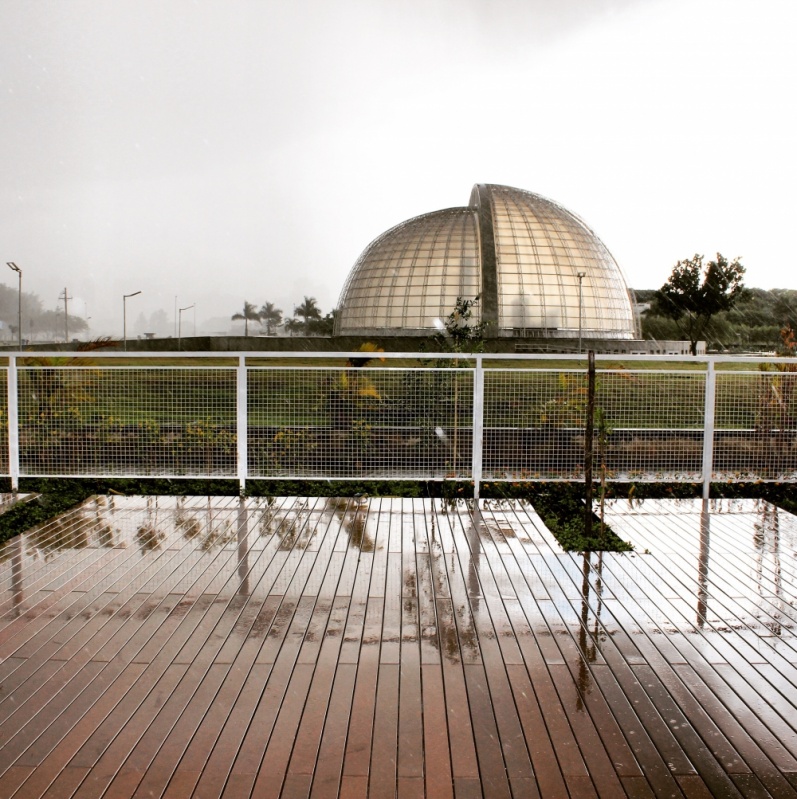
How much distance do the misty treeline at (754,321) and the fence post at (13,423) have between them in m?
19.4

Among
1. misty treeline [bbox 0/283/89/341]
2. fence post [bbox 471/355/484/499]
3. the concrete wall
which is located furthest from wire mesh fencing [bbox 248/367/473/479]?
misty treeline [bbox 0/283/89/341]

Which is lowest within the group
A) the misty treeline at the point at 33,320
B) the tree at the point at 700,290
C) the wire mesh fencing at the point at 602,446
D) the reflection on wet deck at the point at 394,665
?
the reflection on wet deck at the point at 394,665

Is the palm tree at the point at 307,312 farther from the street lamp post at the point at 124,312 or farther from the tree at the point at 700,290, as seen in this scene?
the tree at the point at 700,290

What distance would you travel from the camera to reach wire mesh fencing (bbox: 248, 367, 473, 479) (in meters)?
6.98

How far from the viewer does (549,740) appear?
2.50 metres

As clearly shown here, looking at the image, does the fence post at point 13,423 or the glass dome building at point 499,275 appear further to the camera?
the glass dome building at point 499,275

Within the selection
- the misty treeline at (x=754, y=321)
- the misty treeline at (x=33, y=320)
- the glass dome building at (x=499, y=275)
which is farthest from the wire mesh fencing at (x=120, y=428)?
the glass dome building at (x=499, y=275)

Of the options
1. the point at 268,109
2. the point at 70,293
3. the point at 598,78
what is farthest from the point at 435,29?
the point at 70,293

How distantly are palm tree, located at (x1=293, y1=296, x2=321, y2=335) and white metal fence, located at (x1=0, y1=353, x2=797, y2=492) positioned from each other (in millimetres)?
15144

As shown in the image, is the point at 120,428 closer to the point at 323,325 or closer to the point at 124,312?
the point at 124,312

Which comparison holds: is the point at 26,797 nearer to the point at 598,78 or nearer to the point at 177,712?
the point at 177,712

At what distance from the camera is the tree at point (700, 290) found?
24.3m

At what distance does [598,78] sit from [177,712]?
1762 centimetres

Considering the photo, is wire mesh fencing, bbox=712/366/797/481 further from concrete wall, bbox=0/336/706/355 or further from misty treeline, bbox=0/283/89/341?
misty treeline, bbox=0/283/89/341
